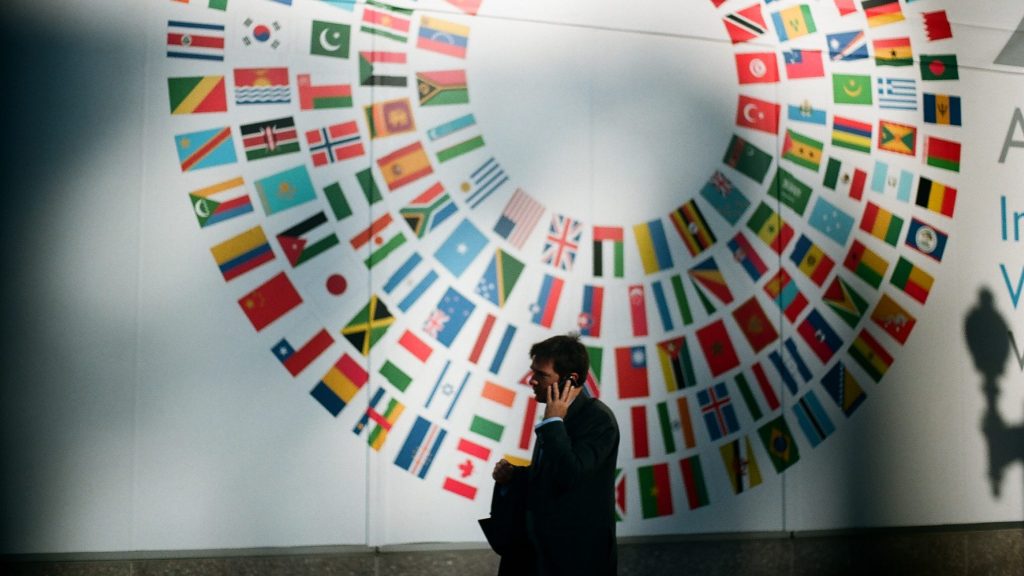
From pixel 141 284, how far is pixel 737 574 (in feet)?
11.3

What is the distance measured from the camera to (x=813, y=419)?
5.33m

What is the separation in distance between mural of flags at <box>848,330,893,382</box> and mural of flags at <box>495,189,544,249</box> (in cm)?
204

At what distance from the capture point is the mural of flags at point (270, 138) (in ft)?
15.0

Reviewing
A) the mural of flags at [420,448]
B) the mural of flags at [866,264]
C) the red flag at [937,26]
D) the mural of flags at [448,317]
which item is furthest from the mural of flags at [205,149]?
the red flag at [937,26]

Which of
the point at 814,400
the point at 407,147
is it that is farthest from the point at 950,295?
the point at 407,147

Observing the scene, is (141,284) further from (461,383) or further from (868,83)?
(868,83)

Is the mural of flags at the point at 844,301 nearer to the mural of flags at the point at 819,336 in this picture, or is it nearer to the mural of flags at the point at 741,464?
the mural of flags at the point at 819,336

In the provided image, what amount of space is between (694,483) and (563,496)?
7.58 ft

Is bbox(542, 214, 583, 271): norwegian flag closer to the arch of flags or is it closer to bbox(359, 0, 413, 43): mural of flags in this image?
the arch of flags

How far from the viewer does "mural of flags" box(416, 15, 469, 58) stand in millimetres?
4809

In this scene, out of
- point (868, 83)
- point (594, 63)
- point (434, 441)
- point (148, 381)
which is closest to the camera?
point (148, 381)

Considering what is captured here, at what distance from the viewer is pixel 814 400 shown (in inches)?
210

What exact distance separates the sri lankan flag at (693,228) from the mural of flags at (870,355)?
3.60ft

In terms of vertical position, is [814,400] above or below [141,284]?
below
